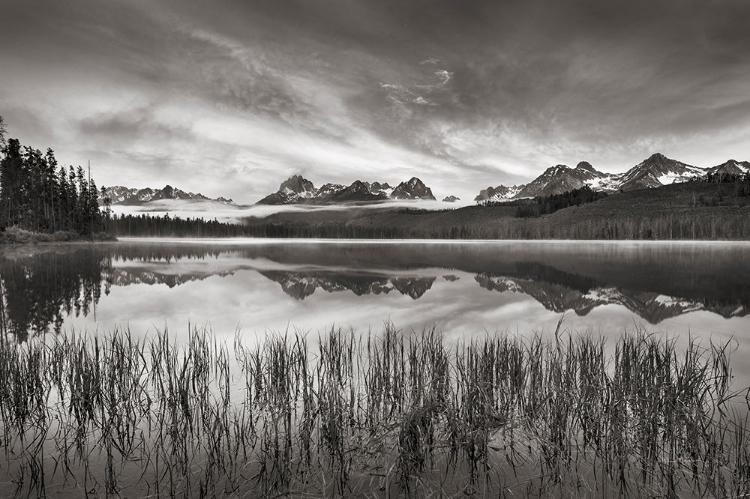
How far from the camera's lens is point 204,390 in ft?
26.5

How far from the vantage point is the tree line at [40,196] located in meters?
77.9

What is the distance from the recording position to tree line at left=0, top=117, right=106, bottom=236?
7794cm

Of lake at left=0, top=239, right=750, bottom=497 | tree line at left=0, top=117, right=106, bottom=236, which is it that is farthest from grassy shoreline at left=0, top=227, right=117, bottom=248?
lake at left=0, top=239, right=750, bottom=497

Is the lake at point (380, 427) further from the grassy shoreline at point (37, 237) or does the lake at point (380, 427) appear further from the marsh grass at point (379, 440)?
the grassy shoreline at point (37, 237)

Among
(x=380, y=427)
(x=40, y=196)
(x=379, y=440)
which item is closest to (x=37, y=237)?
(x=40, y=196)

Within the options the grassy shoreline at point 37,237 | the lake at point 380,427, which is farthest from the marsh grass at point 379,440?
the grassy shoreline at point 37,237

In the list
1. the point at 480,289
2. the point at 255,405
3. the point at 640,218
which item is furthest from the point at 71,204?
the point at 640,218

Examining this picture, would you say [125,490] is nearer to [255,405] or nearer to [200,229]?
[255,405]

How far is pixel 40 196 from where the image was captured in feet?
286

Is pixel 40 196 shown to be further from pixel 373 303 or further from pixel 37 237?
pixel 373 303

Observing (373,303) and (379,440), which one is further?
(373,303)

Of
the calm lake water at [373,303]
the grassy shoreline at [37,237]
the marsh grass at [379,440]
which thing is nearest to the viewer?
the marsh grass at [379,440]

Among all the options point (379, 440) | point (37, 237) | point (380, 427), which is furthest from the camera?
point (37, 237)

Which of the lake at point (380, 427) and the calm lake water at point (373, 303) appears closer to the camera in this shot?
the lake at point (380, 427)
